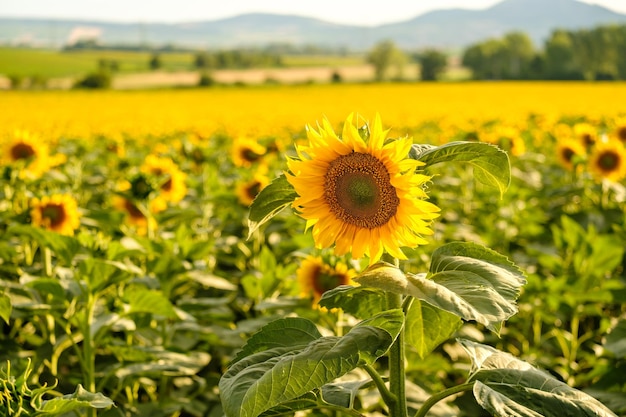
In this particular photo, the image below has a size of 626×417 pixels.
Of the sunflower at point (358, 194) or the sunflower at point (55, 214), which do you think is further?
the sunflower at point (55, 214)

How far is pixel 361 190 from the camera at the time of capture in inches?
58.5

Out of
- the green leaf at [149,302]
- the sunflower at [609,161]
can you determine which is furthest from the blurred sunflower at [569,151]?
the green leaf at [149,302]

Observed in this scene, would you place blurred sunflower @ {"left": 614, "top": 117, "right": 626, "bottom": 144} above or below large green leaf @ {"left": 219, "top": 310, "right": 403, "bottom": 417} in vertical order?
below

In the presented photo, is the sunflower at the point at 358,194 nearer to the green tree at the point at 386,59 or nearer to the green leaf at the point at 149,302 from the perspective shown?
the green leaf at the point at 149,302

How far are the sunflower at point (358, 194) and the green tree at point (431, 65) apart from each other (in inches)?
2272

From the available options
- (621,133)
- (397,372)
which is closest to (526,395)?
(397,372)

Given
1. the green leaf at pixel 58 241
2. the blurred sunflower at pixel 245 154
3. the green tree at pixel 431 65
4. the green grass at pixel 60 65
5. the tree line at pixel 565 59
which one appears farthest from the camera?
the tree line at pixel 565 59

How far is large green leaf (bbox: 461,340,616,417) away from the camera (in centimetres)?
127

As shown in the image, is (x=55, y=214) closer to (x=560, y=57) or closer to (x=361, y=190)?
(x=361, y=190)

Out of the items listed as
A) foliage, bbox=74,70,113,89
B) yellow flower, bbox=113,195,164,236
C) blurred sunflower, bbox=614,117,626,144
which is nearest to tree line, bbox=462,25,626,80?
foliage, bbox=74,70,113,89

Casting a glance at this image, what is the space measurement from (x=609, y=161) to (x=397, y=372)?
4.06m

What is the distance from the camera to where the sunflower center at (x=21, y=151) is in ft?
16.5

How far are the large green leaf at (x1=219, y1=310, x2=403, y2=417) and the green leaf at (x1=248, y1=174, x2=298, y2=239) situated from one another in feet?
0.91

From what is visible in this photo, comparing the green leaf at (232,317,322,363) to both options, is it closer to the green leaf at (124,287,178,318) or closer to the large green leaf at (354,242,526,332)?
the large green leaf at (354,242,526,332)
